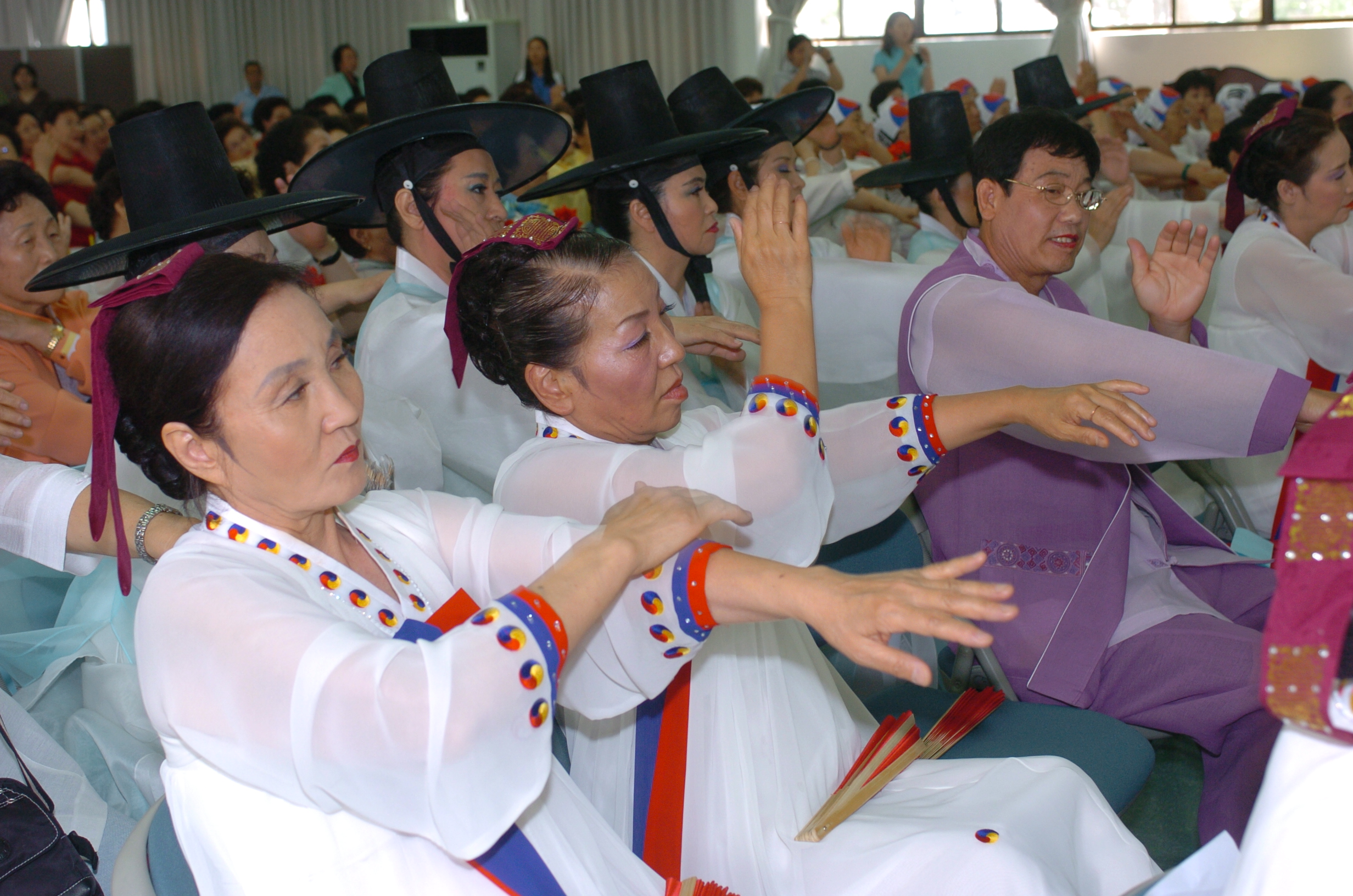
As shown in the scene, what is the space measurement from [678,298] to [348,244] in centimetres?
151

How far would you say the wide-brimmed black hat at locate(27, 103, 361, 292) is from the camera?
1627 millimetres

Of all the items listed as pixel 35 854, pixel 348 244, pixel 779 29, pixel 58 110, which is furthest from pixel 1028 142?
pixel 779 29

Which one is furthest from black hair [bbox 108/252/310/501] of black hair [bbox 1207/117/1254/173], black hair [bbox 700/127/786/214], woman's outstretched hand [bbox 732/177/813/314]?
black hair [bbox 1207/117/1254/173]

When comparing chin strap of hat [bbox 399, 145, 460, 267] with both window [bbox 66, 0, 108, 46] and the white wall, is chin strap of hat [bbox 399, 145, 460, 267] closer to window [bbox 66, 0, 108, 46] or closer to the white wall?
the white wall

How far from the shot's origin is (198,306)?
3.36 feet

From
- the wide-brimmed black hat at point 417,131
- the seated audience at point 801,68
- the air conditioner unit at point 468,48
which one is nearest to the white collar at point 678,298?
the wide-brimmed black hat at point 417,131

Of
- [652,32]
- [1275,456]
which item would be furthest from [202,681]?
[652,32]

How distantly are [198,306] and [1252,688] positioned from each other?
1.50 meters

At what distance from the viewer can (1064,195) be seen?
203 cm

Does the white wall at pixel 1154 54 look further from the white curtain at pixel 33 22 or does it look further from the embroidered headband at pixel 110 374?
the embroidered headband at pixel 110 374

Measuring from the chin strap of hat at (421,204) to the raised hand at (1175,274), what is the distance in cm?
131

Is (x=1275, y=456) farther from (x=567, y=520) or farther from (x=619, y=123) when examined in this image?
(x=567, y=520)

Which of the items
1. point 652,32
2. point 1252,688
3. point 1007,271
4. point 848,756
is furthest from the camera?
point 652,32

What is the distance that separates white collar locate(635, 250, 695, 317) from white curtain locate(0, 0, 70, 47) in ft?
34.3
